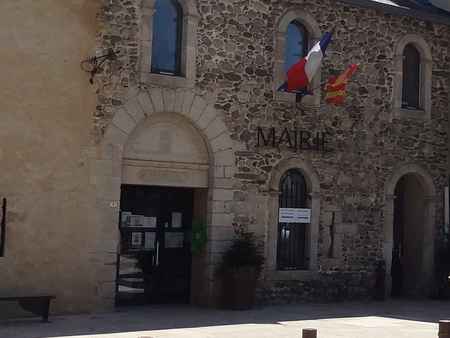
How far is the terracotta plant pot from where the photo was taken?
13.2 meters

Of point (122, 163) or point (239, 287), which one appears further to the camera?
point (239, 287)

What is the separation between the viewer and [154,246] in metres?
13.9

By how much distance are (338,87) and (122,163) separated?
14.5ft

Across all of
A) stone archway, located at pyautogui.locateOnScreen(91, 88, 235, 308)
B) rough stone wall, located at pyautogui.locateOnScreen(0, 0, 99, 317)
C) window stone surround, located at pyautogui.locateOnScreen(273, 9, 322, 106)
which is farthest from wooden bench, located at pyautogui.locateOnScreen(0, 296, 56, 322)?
window stone surround, located at pyautogui.locateOnScreen(273, 9, 322, 106)

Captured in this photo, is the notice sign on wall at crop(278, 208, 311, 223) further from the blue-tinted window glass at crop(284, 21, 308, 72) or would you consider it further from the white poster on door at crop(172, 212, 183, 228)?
the blue-tinted window glass at crop(284, 21, 308, 72)

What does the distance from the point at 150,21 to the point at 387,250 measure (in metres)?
6.62

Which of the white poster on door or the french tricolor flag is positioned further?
the white poster on door

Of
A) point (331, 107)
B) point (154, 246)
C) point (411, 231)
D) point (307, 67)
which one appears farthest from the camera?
point (411, 231)

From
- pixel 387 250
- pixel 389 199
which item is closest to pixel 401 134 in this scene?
pixel 389 199

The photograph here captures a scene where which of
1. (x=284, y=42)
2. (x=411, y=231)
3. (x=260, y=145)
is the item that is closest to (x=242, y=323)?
(x=260, y=145)

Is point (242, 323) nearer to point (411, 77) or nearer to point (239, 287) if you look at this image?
point (239, 287)

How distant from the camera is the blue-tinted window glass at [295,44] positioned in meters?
14.7

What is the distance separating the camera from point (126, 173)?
12.9 meters

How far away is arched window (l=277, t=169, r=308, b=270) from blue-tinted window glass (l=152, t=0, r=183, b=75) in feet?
9.89
